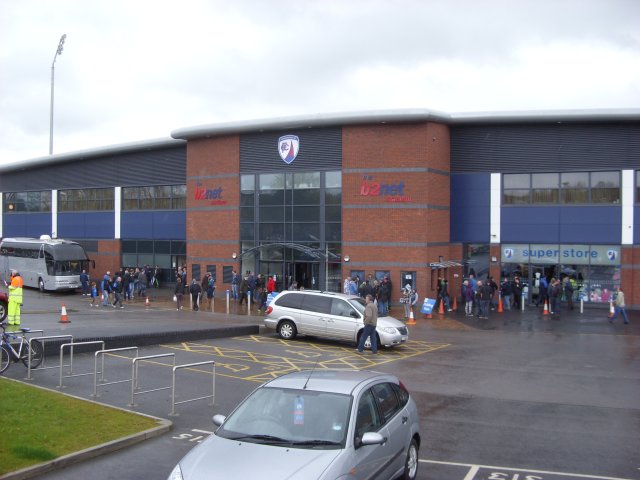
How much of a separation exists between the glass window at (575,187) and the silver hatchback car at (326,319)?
16482 mm

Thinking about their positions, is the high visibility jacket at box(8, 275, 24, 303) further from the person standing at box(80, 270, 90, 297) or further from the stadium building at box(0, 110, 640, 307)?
the person standing at box(80, 270, 90, 297)

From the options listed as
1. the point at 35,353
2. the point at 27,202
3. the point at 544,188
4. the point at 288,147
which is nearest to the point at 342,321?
the point at 35,353

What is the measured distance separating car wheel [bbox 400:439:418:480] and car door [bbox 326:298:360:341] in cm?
1178

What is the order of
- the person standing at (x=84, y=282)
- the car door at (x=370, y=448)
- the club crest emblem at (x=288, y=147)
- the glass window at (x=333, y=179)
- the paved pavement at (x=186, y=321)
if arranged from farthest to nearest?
1. the person standing at (x=84, y=282)
2. the club crest emblem at (x=288, y=147)
3. the glass window at (x=333, y=179)
4. the paved pavement at (x=186, y=321)
5. the car door at (x=370, y=448)

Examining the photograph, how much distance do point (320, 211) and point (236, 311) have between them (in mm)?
7455

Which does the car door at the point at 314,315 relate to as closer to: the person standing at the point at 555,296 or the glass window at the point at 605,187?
the person standing at the point at 555,296

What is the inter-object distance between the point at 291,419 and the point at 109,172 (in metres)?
42.8

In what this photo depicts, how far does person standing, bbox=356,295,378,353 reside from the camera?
18125 mm

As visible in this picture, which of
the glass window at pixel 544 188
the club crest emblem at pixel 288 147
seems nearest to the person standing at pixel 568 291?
the glass window at pixel 544 188

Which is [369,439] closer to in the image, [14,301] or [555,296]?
[14,301]

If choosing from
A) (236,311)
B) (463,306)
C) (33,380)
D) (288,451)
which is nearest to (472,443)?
(288,451)

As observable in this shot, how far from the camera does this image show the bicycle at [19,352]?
13.8 metres

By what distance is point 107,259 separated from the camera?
4766 centimetres

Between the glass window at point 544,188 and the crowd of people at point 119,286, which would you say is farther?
the glass window at point 544,188
